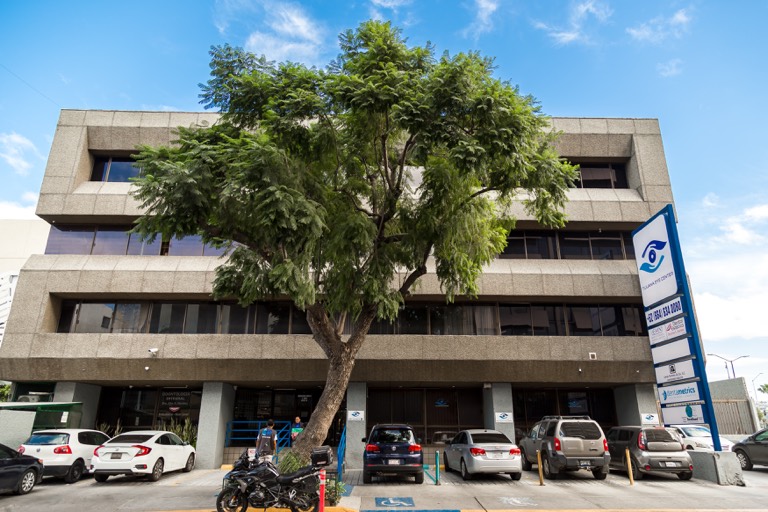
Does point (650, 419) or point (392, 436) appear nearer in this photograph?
point (392, 436)

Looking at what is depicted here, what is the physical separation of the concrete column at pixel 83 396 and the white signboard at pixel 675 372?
2280 centimetres

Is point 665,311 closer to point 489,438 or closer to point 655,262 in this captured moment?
point 655,262

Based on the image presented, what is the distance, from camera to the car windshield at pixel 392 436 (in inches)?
566

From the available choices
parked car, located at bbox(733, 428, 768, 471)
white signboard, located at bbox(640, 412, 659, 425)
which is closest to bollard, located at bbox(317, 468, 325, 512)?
parked car, located at bbox(733, 428, 768, 471)

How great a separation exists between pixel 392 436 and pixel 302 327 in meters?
8.00

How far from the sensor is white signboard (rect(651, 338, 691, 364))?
15.4 metres

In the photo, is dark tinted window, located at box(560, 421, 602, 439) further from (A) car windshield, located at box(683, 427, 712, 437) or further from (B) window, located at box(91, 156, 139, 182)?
(B) window, located at box(91, 156, 139, 182)

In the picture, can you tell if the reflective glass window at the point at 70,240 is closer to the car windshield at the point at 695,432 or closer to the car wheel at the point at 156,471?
the car wheel at the point at 156,471

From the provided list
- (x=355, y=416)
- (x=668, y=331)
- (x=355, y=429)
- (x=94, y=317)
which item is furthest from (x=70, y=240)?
(x=668, y=331)

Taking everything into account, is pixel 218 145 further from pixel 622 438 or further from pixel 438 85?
pixel 622 438

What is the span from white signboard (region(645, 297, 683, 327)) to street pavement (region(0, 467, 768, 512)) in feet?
16.2

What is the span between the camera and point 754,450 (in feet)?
56.6

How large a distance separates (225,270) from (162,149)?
3.66 metres

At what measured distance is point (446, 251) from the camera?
527 inches
